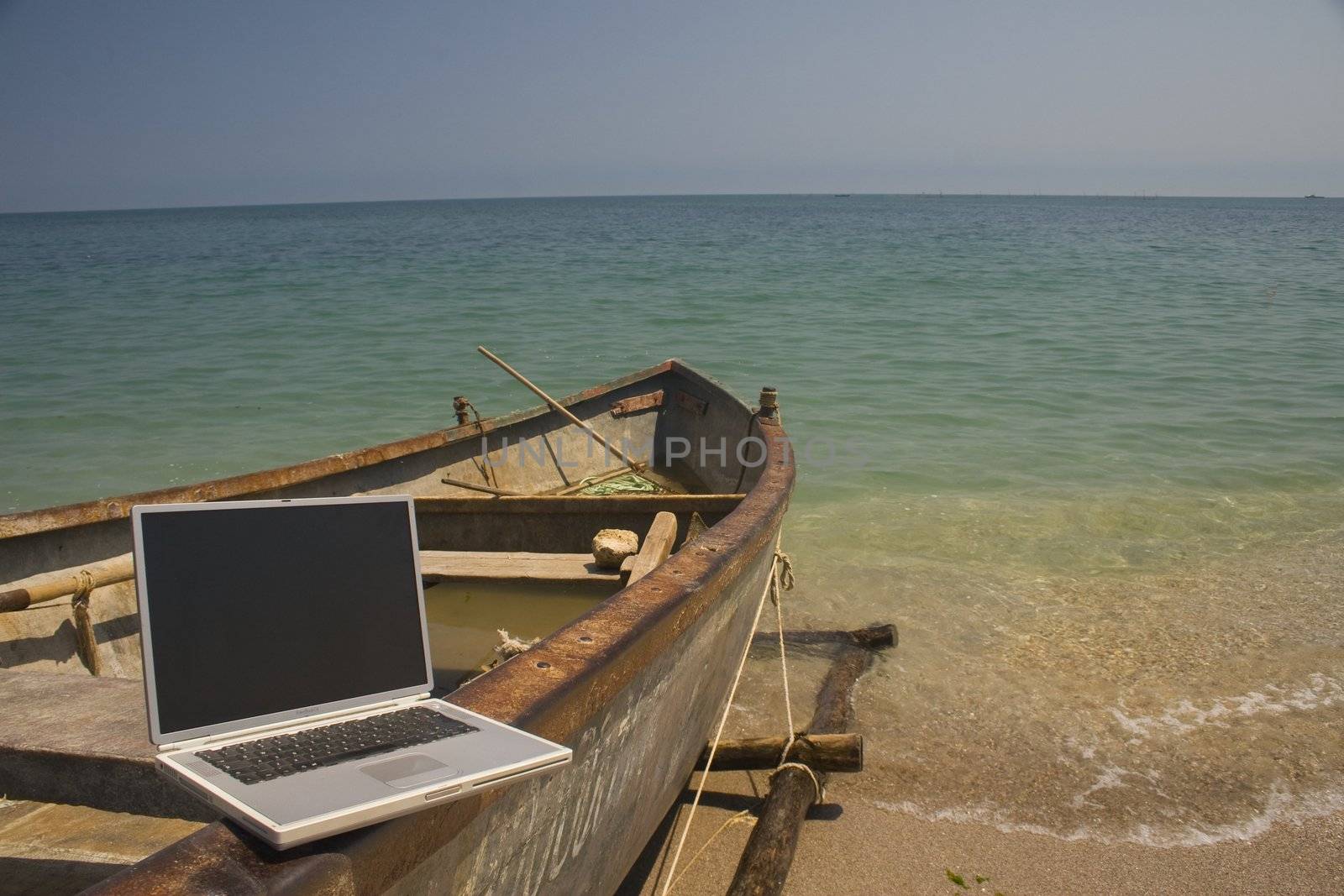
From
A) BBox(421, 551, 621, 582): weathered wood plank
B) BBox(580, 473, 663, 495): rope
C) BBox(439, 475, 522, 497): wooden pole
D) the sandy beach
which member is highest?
BBox(439, 475, 522, 497): wooden pole

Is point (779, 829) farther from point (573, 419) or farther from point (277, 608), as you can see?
point (573, 419)

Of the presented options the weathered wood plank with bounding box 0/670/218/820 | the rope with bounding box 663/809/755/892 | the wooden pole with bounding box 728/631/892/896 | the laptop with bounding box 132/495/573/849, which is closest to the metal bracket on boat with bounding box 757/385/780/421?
the wooden pole with bounding box 728/631/892/896

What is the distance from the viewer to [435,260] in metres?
40.5

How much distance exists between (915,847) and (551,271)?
32.6 metres

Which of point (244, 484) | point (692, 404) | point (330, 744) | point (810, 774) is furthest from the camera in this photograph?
point (692, 404)

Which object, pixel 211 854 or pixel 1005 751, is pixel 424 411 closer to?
pixel 1005 751

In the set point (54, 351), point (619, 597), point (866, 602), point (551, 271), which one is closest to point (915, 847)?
point (619, 597)

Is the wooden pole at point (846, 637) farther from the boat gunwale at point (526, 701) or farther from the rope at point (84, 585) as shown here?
the rope at point (84, 585)

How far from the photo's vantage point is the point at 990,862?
3.64 meters

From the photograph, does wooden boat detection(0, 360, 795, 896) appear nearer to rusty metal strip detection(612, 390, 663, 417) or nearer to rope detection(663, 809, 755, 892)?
rope detection(663, 809, 755, 892)

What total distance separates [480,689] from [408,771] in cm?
49

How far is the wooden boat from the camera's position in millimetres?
1439

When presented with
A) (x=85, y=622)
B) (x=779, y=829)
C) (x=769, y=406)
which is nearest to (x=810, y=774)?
(x=779, y=829)

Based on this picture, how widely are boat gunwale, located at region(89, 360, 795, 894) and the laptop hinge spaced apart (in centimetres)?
15
